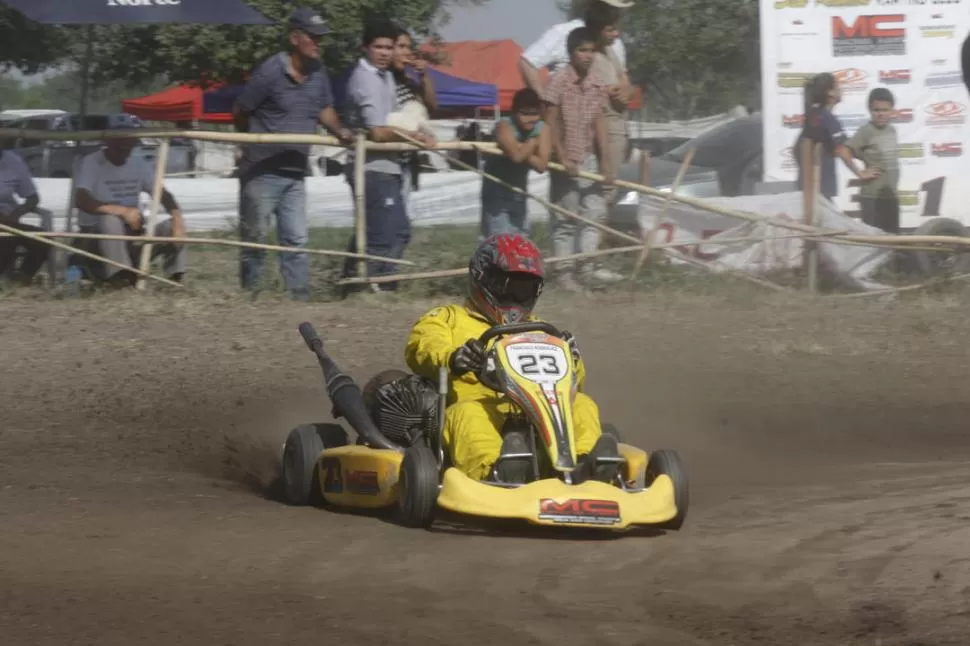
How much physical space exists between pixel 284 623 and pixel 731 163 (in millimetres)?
10944

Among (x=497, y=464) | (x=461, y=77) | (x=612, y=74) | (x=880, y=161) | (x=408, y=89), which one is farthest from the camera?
(x=461, y=77)

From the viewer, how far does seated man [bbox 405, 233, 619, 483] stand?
6188 mm

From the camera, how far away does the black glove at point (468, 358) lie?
6.36 meters

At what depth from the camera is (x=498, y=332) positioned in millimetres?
6469

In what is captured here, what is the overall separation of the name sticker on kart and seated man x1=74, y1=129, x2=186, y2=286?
6.03 meters

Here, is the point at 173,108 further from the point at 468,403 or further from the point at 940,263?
the point at 468,403

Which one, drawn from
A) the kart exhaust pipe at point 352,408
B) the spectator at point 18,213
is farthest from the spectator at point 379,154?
the kart exhaust pipe at point 352,408

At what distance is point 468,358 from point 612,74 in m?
6.34

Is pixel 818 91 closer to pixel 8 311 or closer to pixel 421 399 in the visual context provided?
pixel 8 311

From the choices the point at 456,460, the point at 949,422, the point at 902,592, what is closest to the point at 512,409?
the point at 456,460

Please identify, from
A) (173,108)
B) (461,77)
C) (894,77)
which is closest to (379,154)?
(894,77)

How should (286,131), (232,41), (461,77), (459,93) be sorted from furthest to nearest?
(461,77) → (459,93) → (232,41) → (286,131)

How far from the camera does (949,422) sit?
355 inches

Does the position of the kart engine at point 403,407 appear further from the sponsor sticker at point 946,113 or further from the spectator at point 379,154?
the sponsor sticker at point 946,113
